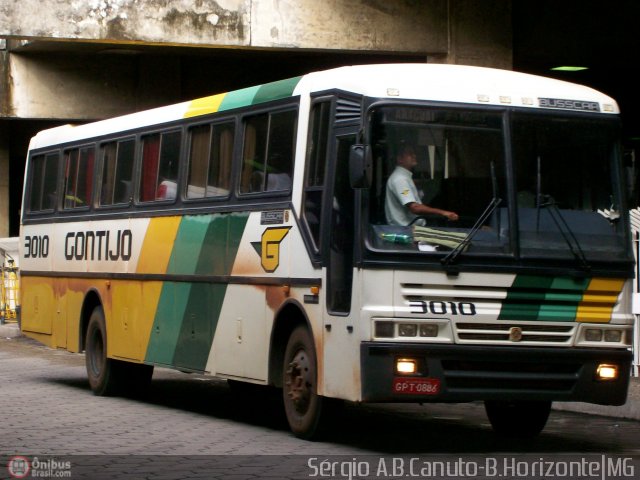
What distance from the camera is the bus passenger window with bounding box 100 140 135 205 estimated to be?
55.9 ft

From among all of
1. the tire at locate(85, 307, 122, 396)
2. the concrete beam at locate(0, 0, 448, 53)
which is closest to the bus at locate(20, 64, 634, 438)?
the tire at locate(85, 307, 122, 396)

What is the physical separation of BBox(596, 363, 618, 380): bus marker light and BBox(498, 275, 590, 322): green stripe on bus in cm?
45

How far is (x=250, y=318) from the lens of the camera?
1364 cm

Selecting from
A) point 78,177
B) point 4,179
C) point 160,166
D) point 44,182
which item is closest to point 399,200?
point 160,166

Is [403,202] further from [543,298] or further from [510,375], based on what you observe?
[510,375]

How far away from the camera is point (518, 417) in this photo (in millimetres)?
13109

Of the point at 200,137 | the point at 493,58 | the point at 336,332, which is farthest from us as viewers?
the point at 493,58

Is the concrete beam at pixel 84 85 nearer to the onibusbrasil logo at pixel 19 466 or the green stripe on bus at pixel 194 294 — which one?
the green stripe on bus at pixel 194 294

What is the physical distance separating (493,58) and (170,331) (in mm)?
8660

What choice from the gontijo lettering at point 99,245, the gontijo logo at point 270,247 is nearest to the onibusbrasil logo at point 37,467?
the gontijo logo at point 270,247

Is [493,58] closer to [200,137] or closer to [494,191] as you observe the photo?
[200,137]

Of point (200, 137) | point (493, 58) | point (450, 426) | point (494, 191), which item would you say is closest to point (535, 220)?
point (494, 191)

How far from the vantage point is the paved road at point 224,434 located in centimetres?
1083

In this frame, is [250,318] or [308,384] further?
[250,318]
